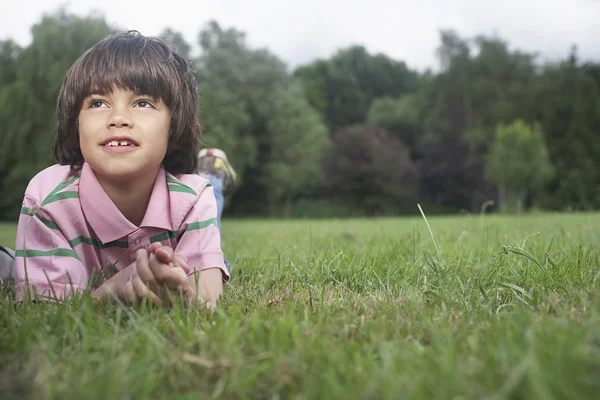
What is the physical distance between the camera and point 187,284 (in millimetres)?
1611

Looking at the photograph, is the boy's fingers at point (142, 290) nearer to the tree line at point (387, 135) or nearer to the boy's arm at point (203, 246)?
the boy's arm at point (203, 246)

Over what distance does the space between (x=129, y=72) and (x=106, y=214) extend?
0.61 metres

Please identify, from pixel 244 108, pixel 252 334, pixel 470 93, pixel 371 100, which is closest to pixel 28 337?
pixel 252 334

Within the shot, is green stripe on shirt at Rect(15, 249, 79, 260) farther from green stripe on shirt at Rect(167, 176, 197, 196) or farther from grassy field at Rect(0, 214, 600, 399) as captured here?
green stripe on shirt at Rect(167, 176, 197, 196)

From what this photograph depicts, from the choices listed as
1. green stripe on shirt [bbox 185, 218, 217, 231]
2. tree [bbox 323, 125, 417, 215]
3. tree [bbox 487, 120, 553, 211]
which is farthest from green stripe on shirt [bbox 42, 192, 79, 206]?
tree [bbox 323, 125, 417, 215]

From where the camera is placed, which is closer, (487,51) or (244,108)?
(244,108)

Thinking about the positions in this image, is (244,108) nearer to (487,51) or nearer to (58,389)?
(487,51)

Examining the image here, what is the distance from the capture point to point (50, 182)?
2209 millimetres

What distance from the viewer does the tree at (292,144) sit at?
99.8 feet

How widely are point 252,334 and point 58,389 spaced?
443 mm

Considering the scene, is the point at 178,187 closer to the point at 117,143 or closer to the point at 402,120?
the point at 117,143

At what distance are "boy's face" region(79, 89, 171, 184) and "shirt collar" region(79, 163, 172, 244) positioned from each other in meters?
0.07

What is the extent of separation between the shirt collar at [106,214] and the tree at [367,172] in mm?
29290

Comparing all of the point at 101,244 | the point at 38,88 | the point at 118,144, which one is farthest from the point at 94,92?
the point at 38,88
